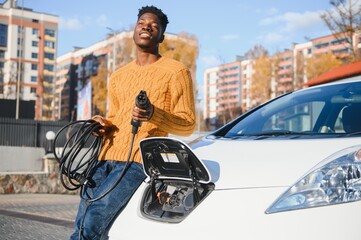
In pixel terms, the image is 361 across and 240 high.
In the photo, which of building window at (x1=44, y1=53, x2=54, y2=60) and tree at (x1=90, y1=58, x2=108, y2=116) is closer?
tree at (x1=90, y1=58, x2=108, y2=116)

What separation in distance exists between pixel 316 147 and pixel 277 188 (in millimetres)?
316

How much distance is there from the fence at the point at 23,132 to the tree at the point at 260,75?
29.8m

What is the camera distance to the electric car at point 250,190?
167 centimetres

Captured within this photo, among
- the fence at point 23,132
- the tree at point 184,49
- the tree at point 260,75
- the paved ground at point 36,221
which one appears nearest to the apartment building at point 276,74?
the tree at point 260,75

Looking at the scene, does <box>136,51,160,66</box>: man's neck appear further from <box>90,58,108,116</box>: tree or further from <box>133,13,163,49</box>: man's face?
<box>90,58,108,116</box>: tree

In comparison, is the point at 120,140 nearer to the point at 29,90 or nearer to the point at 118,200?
the point at 118,200

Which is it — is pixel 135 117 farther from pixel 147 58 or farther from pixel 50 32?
pixel 50 32

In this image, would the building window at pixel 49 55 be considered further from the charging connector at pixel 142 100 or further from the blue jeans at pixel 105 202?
the charging connector at pixel 142 100

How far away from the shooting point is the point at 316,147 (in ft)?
6.44

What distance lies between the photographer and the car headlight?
1709 millimetres

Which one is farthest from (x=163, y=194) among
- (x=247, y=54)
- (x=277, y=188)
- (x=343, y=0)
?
(x=247, y=54)

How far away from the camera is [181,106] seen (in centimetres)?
239

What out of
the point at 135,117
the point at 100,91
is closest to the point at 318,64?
the point at 100,91

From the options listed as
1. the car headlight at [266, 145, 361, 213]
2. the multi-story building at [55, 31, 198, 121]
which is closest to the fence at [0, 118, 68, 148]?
the car headlight at [266, 145, 361, 213]
